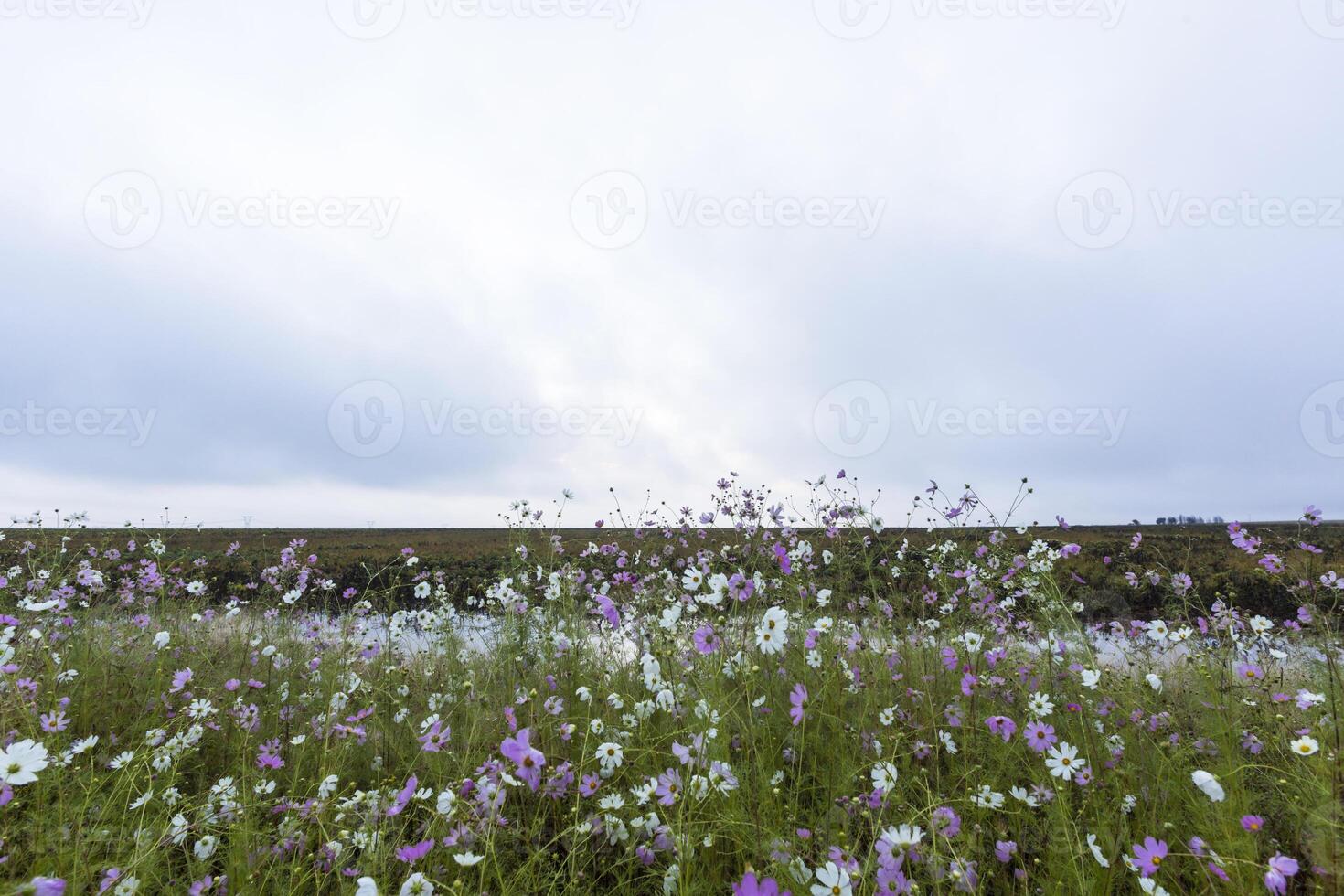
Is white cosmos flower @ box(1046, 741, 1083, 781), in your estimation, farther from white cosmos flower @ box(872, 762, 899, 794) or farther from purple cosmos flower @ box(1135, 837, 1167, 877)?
white cosmos flower @ box(872, 762, 899, 794)

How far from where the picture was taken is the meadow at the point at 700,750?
185 centimetres

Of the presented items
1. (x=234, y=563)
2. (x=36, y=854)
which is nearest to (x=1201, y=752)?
(x=36, y=854)

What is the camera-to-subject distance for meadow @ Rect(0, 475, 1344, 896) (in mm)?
1852

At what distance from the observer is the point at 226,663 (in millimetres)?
4773

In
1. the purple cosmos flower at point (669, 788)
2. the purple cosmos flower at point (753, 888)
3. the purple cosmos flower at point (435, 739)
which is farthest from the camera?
the purple cosmos flower at point (435, 739)

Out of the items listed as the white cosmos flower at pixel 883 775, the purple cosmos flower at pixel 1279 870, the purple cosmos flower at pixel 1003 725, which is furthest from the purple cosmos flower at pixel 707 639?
the purple cosmos flower at pixel 1279 870

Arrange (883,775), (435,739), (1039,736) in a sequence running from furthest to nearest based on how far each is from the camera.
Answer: (1039,736)
(435,739)
(883,775)

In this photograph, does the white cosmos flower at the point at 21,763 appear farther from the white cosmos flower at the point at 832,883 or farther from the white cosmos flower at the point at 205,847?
the white cosmos flower at the point at 832,883

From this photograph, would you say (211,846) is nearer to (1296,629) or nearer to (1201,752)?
(1201,752)

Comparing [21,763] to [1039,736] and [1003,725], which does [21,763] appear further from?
[1039,736]

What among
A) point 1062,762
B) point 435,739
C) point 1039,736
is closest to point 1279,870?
point 1062,762

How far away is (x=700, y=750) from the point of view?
6.15 feet

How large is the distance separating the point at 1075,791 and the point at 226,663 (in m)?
5.70

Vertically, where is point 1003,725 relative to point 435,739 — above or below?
above
